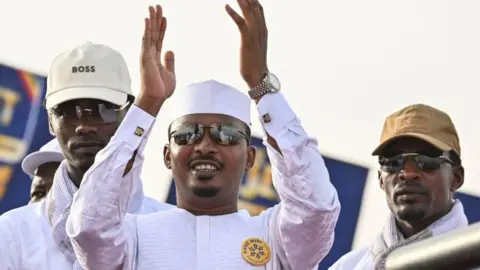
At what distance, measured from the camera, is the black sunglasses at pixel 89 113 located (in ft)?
13.6

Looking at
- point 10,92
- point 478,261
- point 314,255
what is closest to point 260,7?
point 314,255

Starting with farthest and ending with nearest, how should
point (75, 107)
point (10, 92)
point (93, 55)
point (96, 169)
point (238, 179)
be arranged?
point (10, 92), point (93, 55), point (75, 107), point (238, 179), point (96, 169)

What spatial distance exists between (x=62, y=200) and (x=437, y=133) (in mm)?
2346

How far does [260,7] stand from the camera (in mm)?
3672

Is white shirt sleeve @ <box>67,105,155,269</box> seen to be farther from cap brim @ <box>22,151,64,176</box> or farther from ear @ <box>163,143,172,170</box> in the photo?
cap brim @ <box>22,151,64,176</box>

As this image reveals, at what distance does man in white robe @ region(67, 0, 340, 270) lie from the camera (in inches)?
135

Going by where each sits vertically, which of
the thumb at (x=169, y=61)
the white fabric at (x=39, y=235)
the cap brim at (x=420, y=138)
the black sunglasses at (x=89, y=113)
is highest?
the thumb at (x=169, y=61)

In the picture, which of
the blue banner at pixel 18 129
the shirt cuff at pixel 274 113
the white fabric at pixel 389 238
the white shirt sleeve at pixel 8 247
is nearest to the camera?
the shirt cuff at pixel 274 113

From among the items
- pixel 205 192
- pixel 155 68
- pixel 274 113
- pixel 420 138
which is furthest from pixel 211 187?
pixel 420 138

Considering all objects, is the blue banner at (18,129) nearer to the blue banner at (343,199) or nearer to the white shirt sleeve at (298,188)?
the blue banner at (343,199)

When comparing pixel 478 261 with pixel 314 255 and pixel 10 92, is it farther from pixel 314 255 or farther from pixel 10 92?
pixel 10 92

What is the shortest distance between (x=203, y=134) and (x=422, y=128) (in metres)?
1.93

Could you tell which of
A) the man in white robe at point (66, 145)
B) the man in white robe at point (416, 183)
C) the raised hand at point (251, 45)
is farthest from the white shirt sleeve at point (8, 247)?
the man in white robe at point (416, 183)

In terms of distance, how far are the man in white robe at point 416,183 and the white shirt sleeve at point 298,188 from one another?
4.10ft
